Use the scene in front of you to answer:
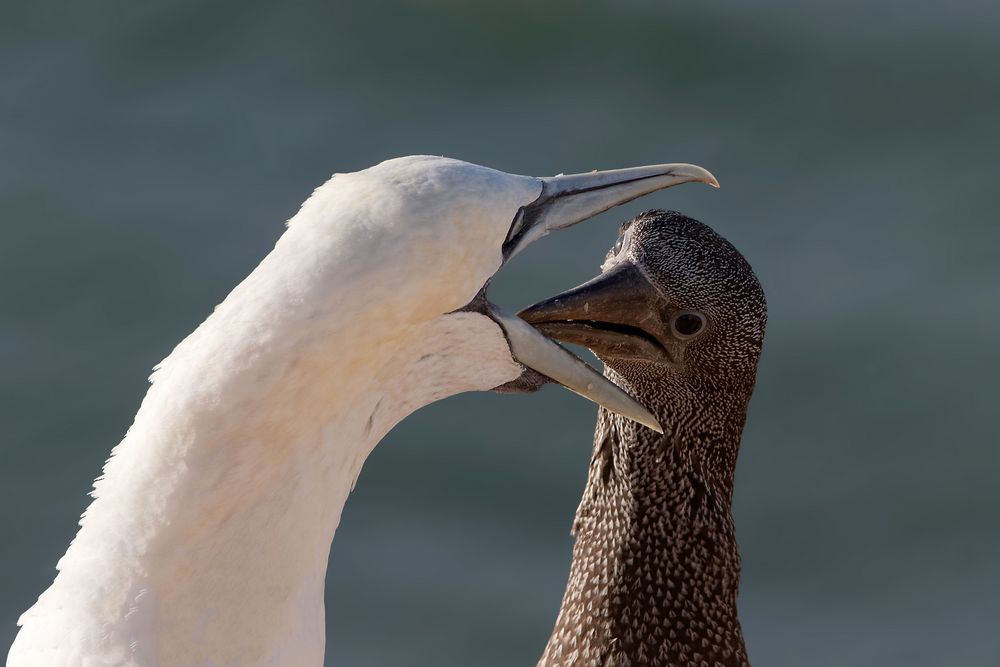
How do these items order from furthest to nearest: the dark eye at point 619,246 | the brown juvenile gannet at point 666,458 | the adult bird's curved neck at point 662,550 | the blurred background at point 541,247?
the blurred background at point 541,247, the adult bird's curved neck at point 662,550, the dark eye at point 619,246, the brown juvenile gannet at point 666,458

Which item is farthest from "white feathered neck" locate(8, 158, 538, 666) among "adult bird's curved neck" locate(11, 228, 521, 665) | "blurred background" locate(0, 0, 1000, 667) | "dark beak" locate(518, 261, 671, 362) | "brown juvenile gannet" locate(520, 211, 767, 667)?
"blurred background" locate(0, 0, 1000, 667)

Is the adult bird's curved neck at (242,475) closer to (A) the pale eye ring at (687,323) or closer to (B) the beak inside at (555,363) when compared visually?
(B) the beak inside at (555,363)

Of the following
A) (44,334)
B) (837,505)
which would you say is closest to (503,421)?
(837,505)

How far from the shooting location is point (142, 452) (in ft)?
10.1

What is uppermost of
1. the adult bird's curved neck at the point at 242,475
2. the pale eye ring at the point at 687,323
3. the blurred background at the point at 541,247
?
the blurred background at the point at 541,247

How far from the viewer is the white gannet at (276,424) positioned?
2.99 metres

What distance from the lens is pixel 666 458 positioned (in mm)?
4840

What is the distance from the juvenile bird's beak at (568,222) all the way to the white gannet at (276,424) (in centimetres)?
10

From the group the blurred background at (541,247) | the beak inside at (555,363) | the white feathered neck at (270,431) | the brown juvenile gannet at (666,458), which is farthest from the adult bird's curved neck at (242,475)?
the blurred background at (541,247)

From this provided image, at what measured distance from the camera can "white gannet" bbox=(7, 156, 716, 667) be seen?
299 centimetres

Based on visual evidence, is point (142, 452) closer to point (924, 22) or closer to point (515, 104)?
point (515, 104)

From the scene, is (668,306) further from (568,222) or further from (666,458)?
(568,222)

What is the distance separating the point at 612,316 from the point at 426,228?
1557 millimetres

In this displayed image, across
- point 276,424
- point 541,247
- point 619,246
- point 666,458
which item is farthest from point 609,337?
point 541,247
